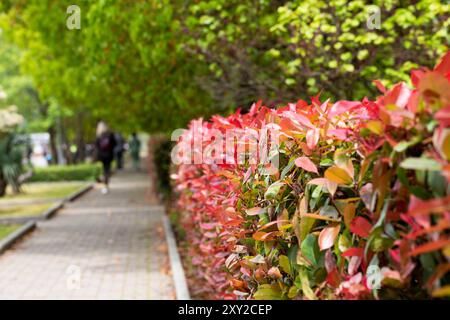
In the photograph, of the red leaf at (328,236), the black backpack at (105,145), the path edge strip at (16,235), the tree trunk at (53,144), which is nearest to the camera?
the red leaf at (328,236)

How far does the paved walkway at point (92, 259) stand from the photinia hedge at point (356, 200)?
15.6 ft

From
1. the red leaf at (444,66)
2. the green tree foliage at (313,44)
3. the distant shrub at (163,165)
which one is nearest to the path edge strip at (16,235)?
the distant shrub at (163,165)

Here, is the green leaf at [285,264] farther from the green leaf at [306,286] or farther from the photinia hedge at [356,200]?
the green leaf at [306,286]

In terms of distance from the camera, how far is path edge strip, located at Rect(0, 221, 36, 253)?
37.5 feet

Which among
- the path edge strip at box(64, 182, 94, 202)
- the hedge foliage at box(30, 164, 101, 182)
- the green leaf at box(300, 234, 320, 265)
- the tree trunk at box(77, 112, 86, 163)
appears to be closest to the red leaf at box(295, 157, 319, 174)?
the green leaf at box(300, 234, 320, 265)

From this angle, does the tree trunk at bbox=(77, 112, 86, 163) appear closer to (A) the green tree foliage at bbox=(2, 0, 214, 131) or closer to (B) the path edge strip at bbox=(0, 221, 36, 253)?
(A) the green tree foliage at bbox=(2, 0, 214, 131)

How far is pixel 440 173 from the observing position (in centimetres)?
198

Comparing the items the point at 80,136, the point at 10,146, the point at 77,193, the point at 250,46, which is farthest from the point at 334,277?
the point at 80,136

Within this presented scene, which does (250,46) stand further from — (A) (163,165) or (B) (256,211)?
(B) (256,211)

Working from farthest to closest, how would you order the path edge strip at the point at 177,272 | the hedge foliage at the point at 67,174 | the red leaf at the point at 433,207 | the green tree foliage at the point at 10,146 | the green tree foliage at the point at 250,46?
1. the hedge foliage at the point at 67,174
2. the green tree foliage at the point at 10,146
3. the green tree foliage at the point at 250,46
4. the path edge strip at the point at 177,272
5. the red leaf at the point at 433,207

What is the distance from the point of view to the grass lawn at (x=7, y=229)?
1294 centimetres

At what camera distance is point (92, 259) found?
10.5 metres
